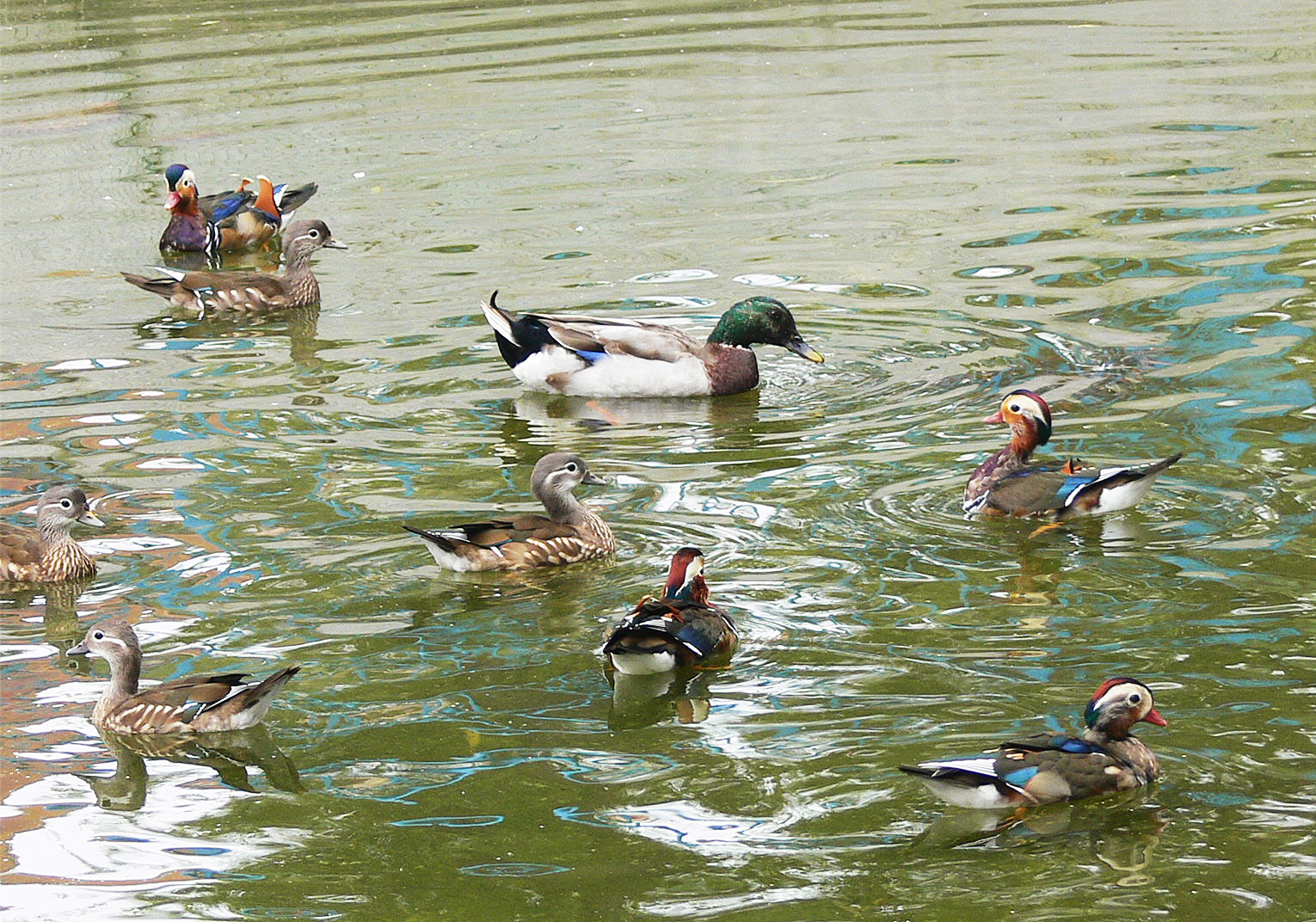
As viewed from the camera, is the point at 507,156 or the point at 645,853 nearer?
the point at 645,853

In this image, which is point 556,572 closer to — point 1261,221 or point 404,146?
point 1261,221

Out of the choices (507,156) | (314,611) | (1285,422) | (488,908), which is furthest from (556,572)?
(507,156)

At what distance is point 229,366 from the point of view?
13.2 m

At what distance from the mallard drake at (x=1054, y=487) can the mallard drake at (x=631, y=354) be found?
3.11 metres

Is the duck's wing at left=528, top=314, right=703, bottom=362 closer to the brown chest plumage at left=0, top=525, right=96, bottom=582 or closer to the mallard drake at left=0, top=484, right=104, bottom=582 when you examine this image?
the mallard drake at left=0, top=484, right=104, bottom=582

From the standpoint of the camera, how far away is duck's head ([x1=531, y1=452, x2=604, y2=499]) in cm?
935

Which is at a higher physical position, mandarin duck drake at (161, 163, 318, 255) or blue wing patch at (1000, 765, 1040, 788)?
mandarin duck drake at (161, 163, 318, 255)

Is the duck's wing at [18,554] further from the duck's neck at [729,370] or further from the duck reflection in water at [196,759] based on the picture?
the duck's neck at [729,370]

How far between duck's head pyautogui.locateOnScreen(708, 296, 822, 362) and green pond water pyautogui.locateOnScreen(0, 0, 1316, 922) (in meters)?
0.26

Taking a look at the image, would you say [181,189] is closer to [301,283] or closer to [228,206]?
[228,206]

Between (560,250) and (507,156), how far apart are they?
13.5 ft

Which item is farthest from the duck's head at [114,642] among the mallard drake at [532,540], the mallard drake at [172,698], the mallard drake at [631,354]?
the mallard drake at [631,354]

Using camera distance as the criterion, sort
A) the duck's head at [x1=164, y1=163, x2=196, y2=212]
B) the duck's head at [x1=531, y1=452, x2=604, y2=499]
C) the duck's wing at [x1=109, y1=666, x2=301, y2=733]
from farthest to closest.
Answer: the duck's head at [x1=164, y1=163, x2=196, y2=212], the duck's head at [x1=531, y1=452, x2=604, y2=499], the duck's wing at [x1=109, y1=666, x2=301, y2=733]

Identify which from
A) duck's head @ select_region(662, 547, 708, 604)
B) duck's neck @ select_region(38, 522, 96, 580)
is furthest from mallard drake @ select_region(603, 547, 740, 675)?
duck's neck @ select_region(38, 522, 96, 580)
